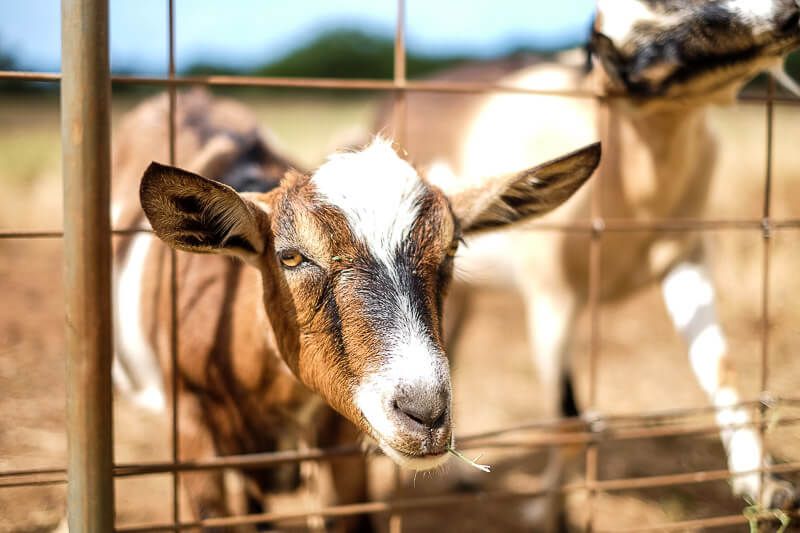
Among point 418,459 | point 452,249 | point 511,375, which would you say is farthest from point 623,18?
point 511,375

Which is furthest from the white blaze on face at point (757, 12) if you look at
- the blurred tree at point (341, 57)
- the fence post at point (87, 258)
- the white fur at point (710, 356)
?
the blurred tree at point (341, 57)

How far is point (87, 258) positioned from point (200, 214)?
1.06 feet

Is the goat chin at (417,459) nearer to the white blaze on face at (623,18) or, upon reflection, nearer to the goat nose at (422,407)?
the goat nose at (422,407)

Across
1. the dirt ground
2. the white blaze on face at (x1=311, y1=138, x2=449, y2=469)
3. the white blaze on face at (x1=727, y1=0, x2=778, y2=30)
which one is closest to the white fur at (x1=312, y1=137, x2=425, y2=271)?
the white blaze on face at (x1=311, y1=138, x2=449, y2=469)

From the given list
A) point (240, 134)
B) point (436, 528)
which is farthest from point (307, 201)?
point (436, 528)

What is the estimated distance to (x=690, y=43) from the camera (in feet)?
8.94

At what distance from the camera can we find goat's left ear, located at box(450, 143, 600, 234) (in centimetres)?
212

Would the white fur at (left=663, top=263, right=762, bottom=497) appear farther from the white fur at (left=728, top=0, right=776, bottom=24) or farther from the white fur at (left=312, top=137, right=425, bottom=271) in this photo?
the white fur at (left=312, top=137, right=425, bottom=271)

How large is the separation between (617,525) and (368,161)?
275cm

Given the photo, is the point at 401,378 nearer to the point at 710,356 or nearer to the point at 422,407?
the point at 422,407

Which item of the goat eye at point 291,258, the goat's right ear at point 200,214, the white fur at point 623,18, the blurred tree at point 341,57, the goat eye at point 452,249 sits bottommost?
the goat eye at point 291,258

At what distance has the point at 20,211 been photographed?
30.0ft

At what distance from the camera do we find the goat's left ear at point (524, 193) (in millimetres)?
2123

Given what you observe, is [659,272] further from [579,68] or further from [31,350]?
[31,350]
